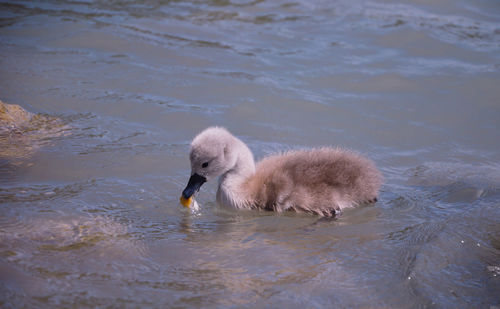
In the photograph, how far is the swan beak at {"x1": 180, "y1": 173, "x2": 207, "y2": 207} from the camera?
4898 mm

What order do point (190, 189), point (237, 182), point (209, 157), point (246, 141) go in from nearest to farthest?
point (190, 189)
point (209, 157)
point (237, 182)
point (246, 141)

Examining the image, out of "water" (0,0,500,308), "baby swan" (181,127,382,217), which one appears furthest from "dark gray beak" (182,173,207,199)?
"water" (0,0,500,308)

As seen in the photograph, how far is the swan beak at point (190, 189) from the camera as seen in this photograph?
4898 mm

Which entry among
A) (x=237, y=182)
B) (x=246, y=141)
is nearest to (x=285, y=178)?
(x=237, y=182)

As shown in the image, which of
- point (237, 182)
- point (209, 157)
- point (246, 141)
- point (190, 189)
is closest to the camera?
point (190, 189)

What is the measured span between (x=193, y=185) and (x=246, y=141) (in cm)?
167

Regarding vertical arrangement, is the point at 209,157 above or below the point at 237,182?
above

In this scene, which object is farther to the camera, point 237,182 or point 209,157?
point 237,182

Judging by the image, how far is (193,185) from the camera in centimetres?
503

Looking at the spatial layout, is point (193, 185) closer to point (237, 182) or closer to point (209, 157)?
point (209, 157)

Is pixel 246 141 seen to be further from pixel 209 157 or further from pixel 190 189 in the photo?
pixel 190 189

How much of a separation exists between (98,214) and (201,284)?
143cm

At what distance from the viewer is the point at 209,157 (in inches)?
200

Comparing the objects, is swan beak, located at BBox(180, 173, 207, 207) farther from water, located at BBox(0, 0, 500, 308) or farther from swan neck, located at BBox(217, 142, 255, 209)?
swan neck, located at BBox(217, 142, 255, 209)
